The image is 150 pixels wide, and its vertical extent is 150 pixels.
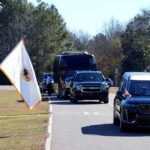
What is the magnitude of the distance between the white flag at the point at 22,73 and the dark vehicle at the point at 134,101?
9.22 ft

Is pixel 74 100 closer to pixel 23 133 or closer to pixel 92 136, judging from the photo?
pixel 23 133

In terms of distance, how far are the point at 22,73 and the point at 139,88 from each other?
4.07 m

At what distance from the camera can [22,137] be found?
18594 millimetres

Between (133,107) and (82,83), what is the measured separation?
18.9 meters

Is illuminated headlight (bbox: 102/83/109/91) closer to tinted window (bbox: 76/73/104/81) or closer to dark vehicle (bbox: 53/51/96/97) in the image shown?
tinted window (bbox: 76/73/104/81)

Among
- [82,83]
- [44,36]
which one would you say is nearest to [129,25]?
[44,36]

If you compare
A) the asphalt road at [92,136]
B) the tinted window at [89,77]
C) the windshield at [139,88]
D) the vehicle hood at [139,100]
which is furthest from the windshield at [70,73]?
the vehicle hood at [139,100]

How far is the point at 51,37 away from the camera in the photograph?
3767 inches

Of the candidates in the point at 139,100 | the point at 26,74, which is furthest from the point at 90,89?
the point at 26,74

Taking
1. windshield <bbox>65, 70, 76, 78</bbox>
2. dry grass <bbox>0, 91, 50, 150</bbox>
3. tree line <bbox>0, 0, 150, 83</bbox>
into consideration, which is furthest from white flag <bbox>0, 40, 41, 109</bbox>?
tree line <bbox>0, 0, 150, 83</bbox>

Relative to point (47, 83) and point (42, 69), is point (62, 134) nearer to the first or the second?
point (47, 83)

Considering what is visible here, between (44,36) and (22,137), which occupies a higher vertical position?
(44,36)

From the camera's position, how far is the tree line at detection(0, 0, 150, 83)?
90.8m

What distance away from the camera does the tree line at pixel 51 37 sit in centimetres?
9075
